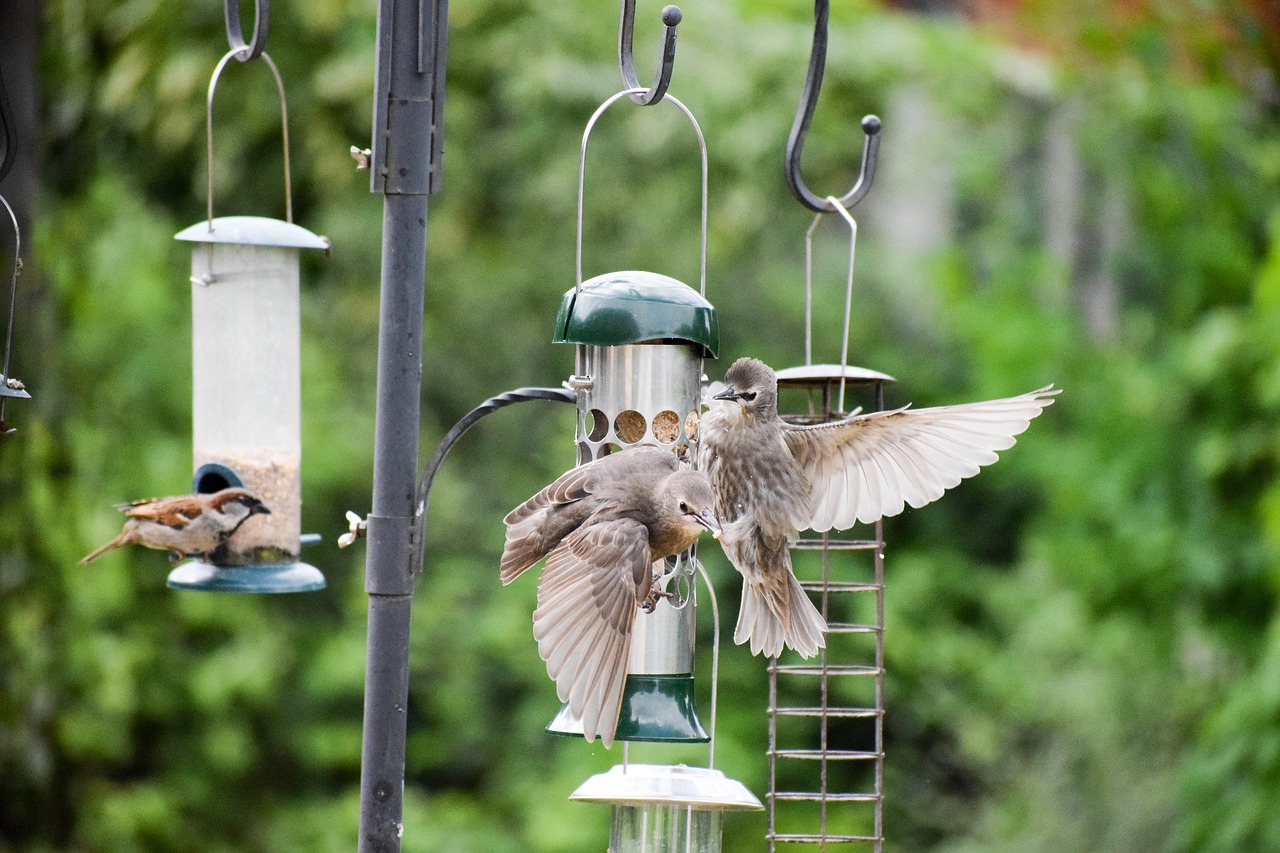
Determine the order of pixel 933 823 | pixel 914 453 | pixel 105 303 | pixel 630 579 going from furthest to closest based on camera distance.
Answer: pixel 105 303
pixel 933 823
pixel 914 453
pixel 630 579

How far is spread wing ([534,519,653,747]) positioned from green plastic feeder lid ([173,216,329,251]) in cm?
119

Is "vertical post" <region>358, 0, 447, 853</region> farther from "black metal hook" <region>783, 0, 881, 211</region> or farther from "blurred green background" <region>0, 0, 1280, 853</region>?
"blurred green background" <region>0, 0, 1280, 853</region>

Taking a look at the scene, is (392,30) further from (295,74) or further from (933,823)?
(295,74)

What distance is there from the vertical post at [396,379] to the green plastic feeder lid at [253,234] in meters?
0.97

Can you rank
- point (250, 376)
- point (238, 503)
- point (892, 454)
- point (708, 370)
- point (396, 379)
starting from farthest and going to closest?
point (708, 370) → point (250, 376) → point (238, 503) → point (892, 454) → point (396, 379)

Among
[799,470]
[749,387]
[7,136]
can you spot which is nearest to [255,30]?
[7,136]

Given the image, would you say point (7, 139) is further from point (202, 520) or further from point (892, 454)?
point (892, 454)

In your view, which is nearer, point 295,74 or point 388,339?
point 388,339

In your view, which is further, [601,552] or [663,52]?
[601,552]

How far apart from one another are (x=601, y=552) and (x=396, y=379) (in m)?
0.58

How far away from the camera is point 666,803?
302 cm

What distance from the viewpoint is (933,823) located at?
286 inches

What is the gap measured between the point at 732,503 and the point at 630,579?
1.84 ft

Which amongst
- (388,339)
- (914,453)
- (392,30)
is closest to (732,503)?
(914,453)
